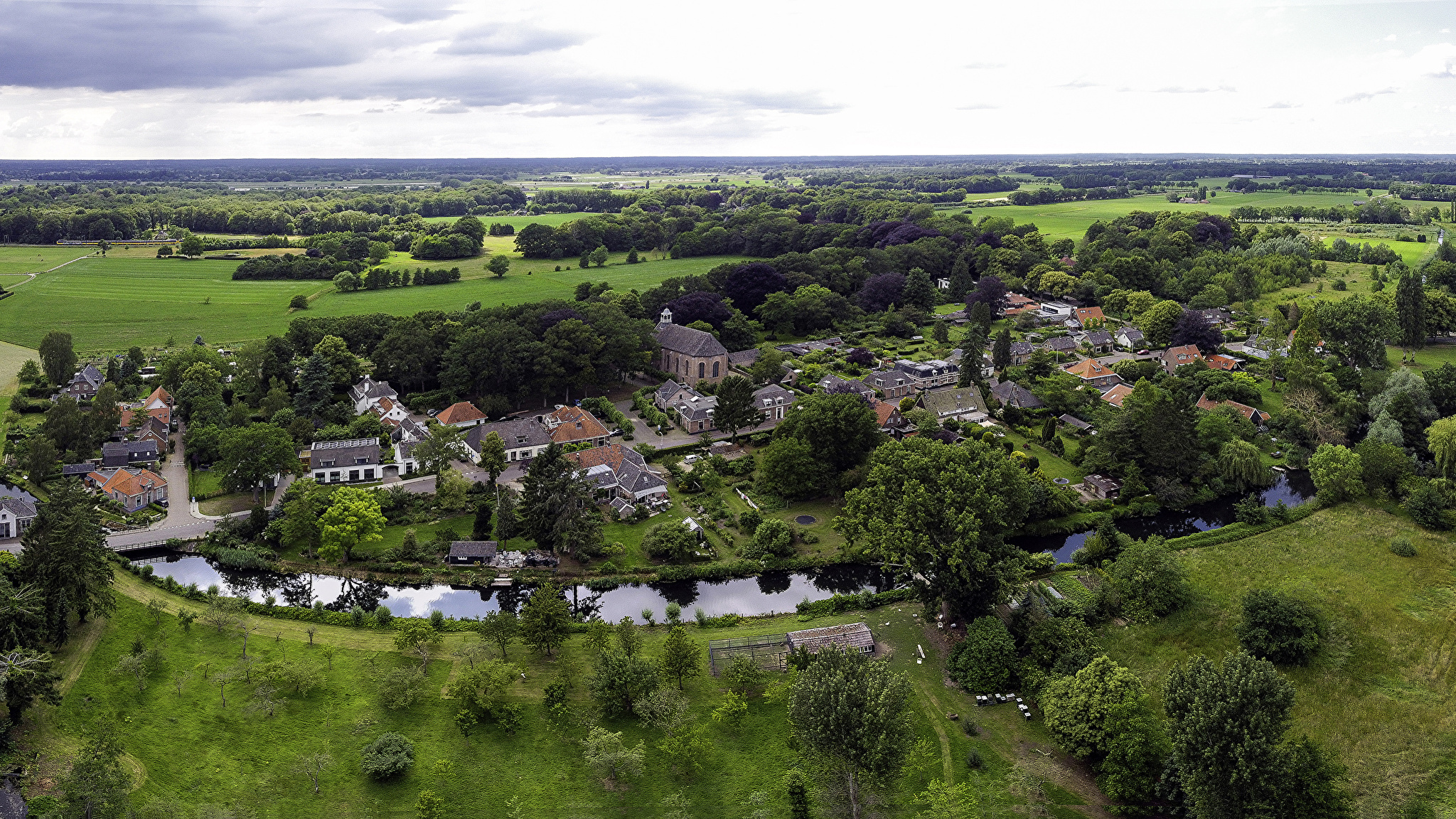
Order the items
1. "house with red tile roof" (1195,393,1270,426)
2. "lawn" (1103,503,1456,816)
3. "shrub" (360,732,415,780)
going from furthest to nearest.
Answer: "house with red tile roof" (1195,393,1270,426) < "lawn" (1103,503,1456,816) < "shrub" (360,732,415,780)

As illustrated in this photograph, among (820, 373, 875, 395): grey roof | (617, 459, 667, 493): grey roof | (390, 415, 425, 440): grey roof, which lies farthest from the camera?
(820, 373, 875, 395): grey roof

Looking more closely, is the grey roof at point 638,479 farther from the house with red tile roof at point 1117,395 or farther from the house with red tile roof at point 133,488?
the house with red tile roof at point 1117,395

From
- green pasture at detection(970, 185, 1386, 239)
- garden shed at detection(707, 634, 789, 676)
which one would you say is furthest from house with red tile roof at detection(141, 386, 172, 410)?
green pasture at detection(970, 185, 1386, 239)

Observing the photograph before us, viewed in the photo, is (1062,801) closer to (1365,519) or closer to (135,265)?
(1365,519)

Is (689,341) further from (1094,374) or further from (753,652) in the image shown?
(753,652)

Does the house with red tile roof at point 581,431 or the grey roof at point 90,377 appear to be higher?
the grey roof at point 90,377

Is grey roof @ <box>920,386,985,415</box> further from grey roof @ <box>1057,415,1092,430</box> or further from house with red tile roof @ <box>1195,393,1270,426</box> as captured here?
house with red tile roof @ <box>1195,393,1270,426</box>

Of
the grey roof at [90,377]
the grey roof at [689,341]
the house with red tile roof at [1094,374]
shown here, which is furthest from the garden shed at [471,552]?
the house with red tile roof at [1094,374]
